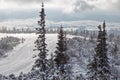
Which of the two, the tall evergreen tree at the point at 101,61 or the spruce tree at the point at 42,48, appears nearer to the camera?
the tall evergreen tree at the point at 101,61

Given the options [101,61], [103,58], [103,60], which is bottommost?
[101,61]

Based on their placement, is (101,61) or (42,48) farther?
(42,48)

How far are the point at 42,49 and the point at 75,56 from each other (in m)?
123

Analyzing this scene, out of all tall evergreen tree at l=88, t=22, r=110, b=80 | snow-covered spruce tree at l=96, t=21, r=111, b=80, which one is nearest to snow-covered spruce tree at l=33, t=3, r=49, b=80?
tall evergreen tree at l=88, t=22, r=110, b=80

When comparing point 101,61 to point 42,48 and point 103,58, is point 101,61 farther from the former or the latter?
point 42,48

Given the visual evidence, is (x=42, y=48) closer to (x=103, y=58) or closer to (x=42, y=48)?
(x=42, y=48)

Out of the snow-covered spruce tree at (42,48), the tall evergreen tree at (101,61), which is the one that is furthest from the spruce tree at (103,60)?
the snow-covered spruce tree at (42,48)

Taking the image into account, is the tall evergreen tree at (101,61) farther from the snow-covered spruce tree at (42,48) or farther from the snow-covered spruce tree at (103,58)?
the snow-covered spruce tree at (42,48)

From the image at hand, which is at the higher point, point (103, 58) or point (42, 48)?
point (42, 48)

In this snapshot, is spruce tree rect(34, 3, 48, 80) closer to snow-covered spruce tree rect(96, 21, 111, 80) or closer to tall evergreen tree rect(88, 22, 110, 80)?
tall evergreen tree rect(88, 22, 110, 80)

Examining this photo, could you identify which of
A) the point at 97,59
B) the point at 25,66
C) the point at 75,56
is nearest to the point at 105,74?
the point at 97,59

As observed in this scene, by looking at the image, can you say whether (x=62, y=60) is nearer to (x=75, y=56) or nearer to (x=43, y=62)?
(x=43, y=62)

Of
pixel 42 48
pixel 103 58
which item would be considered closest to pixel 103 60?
pixel 103 58

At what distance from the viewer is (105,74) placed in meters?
39.5
